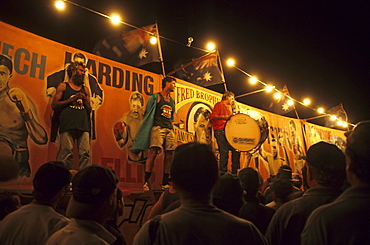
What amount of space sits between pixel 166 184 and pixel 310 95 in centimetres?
1314

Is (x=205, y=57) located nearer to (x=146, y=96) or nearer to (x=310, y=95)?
(x=146, y=96)

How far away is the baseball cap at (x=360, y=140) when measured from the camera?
1.51 m

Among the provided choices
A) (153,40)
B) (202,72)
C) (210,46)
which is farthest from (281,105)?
(153,40)

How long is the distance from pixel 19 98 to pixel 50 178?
4.27m

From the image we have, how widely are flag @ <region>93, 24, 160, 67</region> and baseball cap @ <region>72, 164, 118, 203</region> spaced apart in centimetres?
630

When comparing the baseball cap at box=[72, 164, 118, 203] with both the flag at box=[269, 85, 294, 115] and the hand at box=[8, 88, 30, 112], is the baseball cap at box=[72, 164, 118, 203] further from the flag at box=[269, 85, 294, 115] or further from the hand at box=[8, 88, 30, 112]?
the flag at box=[269, 85, 294, 115]

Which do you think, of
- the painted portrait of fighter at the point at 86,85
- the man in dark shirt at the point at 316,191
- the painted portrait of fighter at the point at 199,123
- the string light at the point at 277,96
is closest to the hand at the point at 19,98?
the painted portrait of fighter at the point at 86,85

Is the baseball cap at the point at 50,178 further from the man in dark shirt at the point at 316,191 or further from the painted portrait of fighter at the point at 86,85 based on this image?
the painted portrait of fighter at the point at 86,85

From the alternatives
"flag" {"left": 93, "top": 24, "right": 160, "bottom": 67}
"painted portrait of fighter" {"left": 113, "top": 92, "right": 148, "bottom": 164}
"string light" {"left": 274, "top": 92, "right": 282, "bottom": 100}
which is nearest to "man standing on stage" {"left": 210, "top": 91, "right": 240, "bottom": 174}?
"painted portrait of fighter" {"left": 113, "top": 92, "right": 148, "bottom": 164}

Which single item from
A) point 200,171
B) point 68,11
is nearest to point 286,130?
point 68,11

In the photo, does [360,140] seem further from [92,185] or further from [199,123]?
[199,123]

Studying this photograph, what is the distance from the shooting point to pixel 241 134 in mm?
7340

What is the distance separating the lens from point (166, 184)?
7.13 metres

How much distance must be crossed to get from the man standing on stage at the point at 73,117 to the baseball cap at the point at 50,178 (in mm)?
3191
